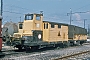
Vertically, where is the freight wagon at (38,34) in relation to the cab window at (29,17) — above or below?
below

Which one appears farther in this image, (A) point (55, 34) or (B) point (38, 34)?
(A) point (55, 34)

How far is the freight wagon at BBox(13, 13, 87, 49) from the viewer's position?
63.2 ft

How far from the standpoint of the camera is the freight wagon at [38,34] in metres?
19.2

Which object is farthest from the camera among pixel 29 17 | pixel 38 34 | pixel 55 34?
pixel 55 34

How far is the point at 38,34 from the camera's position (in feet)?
67.1

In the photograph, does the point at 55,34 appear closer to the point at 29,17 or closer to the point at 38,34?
the point at 38,34

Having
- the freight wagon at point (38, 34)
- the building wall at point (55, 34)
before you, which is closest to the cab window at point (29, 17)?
the freight wagon at point (38, 34)

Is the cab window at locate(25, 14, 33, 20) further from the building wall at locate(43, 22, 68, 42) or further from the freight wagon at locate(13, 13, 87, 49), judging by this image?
the building wall at locate(43, 22, 68, 42)

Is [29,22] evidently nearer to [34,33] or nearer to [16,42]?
[34,33]

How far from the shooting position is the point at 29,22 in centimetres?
2086

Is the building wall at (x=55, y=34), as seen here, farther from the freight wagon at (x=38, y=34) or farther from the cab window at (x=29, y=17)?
the cab window at (x=29, y=17)

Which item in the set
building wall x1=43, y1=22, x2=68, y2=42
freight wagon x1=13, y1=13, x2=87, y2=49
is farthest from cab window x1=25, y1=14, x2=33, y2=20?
building wall x1=43, y1=22, x2=68, y2=42

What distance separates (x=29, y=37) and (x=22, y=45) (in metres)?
0.99

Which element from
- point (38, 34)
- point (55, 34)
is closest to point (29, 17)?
point (38, 34)
